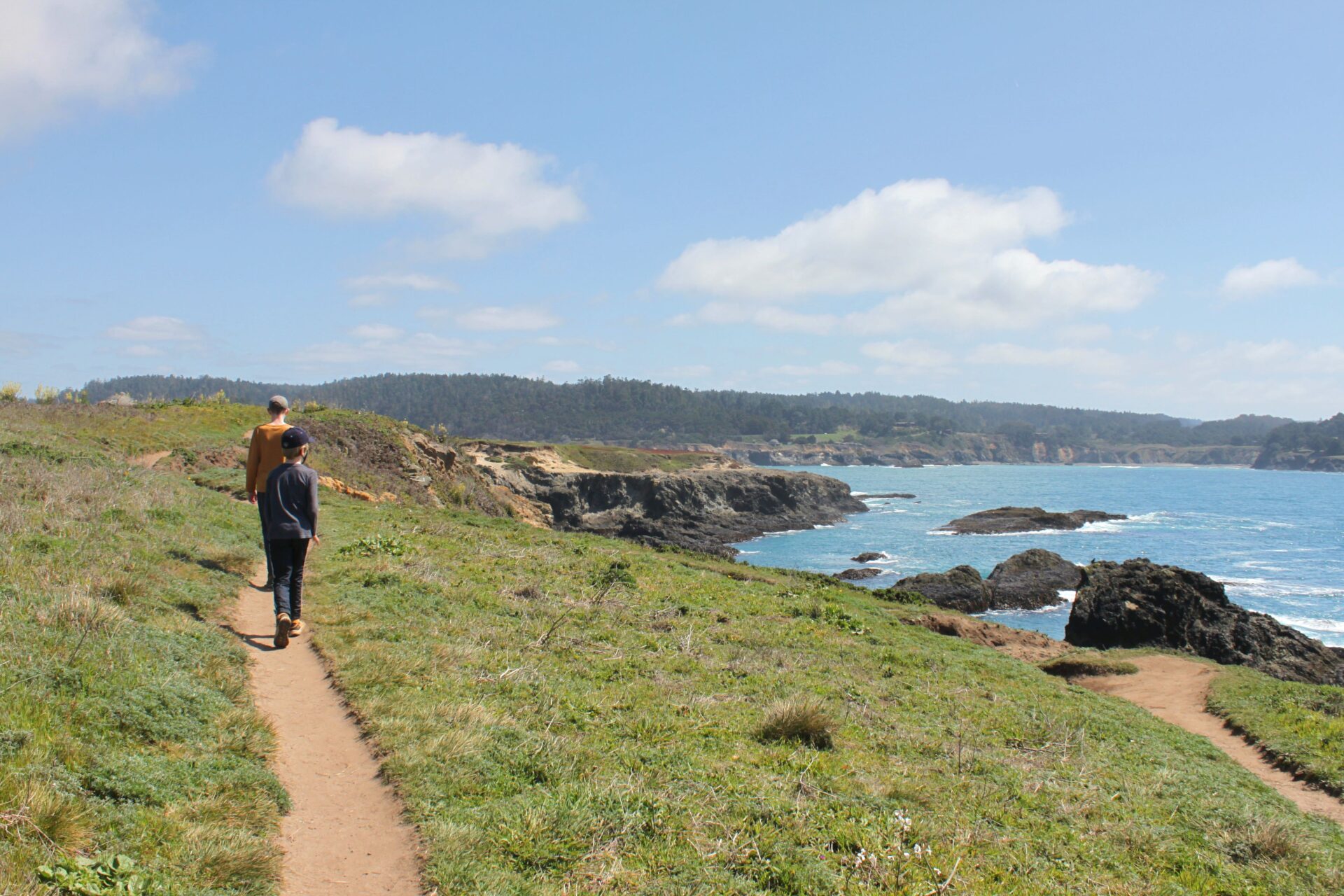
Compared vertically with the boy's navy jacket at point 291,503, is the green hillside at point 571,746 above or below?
below

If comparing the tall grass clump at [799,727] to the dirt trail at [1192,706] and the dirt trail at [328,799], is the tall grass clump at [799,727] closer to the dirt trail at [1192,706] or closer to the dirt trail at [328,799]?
the dirt trail at [328,799]

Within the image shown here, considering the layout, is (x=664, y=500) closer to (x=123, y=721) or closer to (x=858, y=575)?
(x=858, y=575)

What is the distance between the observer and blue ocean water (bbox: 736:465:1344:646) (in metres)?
43.8

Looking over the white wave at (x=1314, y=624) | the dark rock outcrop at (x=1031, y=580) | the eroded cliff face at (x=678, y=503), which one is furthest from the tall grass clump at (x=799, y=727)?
the eroded cliff face at (x=678, y=503)

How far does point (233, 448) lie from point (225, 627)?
82.3 feet

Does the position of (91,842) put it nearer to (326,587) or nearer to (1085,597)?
(326,587)

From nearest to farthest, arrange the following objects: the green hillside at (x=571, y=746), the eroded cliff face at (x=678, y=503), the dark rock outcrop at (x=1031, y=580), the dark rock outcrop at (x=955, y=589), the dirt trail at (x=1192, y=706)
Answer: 1. the green hillside at (x=571, y=746)
2. the dirt trail at (x=1192, y=706)
3. the dark rock outcrop at (x=955, y=589)
4. the dark rock outcrop at (x=1031, y=580)
5. the eroded cliff face at (x=678, y=503)

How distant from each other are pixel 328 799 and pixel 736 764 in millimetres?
3622

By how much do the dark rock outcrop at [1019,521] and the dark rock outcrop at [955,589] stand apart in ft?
118

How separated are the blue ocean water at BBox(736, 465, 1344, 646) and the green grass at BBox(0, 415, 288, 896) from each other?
35.1 metres

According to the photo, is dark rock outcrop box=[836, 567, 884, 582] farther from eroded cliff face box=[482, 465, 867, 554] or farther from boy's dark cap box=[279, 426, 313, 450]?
boy's dark cap box=[279, 426, 313, 450]

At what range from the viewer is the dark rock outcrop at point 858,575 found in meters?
48.8

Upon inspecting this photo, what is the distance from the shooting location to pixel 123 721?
551cm

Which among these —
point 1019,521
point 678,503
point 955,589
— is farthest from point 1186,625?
point 678,503
